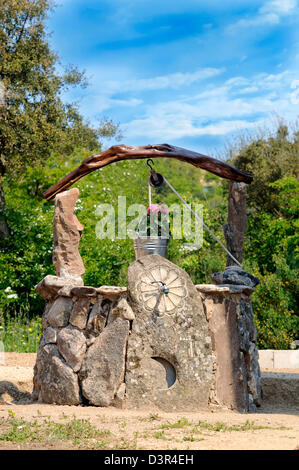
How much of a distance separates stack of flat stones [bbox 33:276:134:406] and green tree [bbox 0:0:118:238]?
24.5 ft

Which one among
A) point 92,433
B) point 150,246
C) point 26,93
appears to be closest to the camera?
point 92,433

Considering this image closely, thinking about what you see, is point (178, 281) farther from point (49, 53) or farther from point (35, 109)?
point (49, 53)

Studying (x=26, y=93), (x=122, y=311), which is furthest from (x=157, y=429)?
(x=26, y=93)

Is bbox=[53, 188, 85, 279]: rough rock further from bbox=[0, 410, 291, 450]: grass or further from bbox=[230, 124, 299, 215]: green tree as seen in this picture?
bbox=[230, 124, 299, 215]: green tree

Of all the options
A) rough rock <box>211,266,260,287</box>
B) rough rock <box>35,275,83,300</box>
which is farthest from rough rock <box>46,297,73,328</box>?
rough rock <box>211,266,260,287</box>

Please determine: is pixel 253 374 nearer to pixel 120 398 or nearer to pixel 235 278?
pixel 235 278

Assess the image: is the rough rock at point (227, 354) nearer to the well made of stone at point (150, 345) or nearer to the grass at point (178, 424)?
the well made of stone at point (150, 345)

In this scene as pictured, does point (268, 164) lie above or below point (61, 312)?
above

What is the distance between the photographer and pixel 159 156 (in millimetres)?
6641

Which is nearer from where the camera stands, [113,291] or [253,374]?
[113,291]

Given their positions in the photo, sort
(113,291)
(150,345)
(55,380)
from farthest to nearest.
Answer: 1. (55,380)
2. (113,291)
3. (150,345)

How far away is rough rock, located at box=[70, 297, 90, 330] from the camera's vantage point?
644cm

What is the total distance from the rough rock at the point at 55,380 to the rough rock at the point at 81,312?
0.41 metres

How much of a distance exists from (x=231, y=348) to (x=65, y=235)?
2343mm
